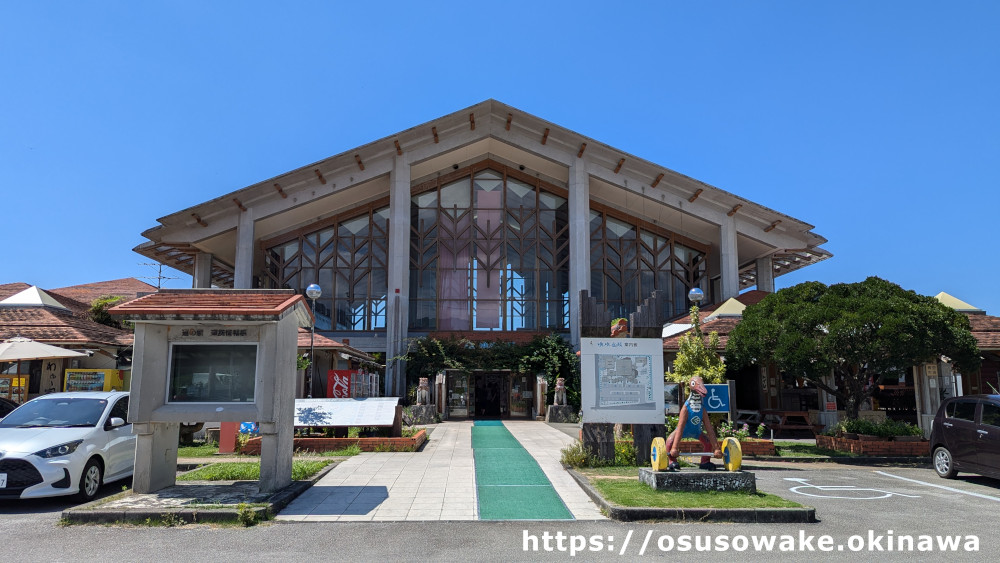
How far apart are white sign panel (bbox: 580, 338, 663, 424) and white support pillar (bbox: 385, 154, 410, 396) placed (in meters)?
19.0

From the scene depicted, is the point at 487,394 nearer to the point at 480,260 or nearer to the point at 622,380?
the point at 480,260

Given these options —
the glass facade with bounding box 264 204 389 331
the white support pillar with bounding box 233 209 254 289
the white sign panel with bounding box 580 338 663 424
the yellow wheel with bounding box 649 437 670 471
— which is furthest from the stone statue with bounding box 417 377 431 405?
the yellow wheel with bounding box 649 437 670 471

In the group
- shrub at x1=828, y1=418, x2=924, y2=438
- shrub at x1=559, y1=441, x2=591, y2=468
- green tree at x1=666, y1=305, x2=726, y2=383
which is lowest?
shrub at x1=559, y1=441, x2=591, y2=468

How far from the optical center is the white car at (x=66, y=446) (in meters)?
8.65

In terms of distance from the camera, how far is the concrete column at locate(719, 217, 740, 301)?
30156 millimetres

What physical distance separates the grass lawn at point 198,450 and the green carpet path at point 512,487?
19.1 feet

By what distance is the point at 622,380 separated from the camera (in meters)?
11.7

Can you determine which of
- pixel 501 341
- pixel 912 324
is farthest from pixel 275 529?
pixel 501 341

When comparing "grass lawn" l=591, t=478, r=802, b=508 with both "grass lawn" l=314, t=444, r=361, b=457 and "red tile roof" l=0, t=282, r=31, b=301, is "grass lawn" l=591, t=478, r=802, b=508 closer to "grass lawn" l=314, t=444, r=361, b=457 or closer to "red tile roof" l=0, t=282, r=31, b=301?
"grass lawn" l=314, t=444, r=361, b=457

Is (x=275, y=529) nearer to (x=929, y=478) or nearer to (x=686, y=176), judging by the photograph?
(x=929, y=478)

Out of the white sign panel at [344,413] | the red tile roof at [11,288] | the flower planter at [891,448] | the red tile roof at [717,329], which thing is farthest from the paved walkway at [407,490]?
the red tile roof at [11,288]

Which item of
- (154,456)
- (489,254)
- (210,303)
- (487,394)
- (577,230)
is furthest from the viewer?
(489,254)

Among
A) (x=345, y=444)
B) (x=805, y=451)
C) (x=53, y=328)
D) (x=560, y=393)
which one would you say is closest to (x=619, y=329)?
(x=345, y=444)

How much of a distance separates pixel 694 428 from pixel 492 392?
21.6 metres
